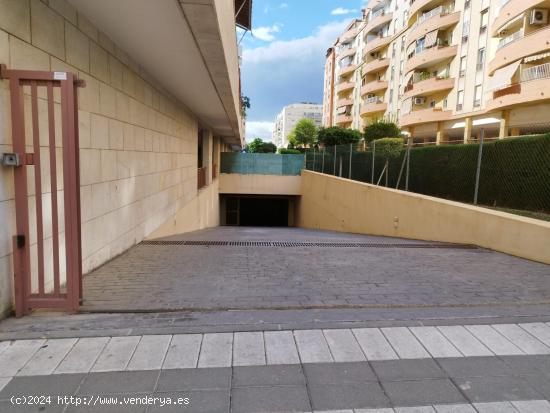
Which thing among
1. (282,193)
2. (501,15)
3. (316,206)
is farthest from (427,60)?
(316,206)

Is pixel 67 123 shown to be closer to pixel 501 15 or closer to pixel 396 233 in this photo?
pixel 396 233

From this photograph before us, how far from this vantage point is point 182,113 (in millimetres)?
9711

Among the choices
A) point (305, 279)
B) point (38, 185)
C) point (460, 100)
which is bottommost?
point (305, 279)

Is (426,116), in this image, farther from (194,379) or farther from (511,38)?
(194,379)

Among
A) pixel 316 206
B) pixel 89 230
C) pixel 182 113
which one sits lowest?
pixel 316 206

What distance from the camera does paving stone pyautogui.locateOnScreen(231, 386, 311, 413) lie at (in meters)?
1.97

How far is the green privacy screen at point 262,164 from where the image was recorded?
71.6ft

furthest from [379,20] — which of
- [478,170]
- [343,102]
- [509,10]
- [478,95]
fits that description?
[478,170]

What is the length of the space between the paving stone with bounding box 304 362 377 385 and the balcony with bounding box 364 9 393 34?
43.3m

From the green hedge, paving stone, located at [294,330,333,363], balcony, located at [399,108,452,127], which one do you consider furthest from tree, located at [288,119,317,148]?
paving stone, located at [294,330,333,363]

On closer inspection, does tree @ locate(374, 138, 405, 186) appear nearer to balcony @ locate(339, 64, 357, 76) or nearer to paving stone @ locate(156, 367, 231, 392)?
paving stone @ locate(156, 367, 231, 392)

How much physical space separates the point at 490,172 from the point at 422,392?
26.2 feet

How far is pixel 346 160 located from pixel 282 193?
7.79m

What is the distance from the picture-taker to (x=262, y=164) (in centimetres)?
2188
